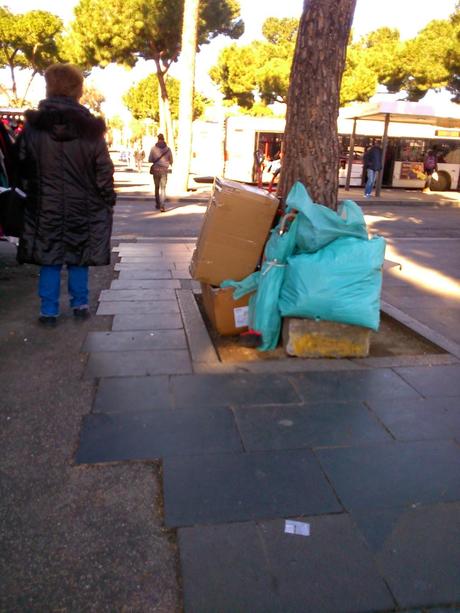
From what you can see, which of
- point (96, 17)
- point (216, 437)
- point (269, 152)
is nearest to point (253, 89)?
point (96, 17)

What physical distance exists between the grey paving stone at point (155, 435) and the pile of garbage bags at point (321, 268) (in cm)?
101

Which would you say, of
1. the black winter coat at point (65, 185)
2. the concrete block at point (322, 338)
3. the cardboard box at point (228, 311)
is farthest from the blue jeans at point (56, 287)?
the concrete block at point (322, 338)

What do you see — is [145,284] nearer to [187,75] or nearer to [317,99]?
[317,99]

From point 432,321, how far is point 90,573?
4025 mm

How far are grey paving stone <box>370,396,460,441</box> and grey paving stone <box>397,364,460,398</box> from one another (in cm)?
10

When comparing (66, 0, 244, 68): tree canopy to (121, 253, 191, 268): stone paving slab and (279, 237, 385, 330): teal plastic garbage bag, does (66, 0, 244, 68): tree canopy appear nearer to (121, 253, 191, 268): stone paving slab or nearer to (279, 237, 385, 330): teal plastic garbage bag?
(121, 253, 191, 268): stone paving slab

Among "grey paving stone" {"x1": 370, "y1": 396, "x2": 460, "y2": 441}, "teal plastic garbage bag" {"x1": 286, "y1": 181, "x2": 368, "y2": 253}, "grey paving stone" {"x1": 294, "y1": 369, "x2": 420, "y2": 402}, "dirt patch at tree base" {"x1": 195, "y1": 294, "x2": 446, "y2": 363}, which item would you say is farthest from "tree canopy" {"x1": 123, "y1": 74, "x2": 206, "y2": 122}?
"grey paving stone" {"x1": 370, "y1": 396, "x2": 460, "y2": 441}

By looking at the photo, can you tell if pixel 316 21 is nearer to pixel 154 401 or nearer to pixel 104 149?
pixel 104 149

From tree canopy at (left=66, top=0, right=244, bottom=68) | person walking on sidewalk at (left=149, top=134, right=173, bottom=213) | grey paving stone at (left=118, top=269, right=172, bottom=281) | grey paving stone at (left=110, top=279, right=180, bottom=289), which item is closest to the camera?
grey paving stone at (left=110, top=279, right=180, bottom=289)

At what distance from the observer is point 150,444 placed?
2684 millimetres

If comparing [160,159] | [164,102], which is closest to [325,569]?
[160,159]

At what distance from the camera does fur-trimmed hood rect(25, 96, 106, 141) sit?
3.85 m

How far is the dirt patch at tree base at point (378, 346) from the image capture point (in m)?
3.91

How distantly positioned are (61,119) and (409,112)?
15.3 m
